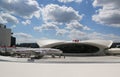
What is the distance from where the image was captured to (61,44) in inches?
2958

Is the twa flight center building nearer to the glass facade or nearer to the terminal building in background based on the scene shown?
the glass facade

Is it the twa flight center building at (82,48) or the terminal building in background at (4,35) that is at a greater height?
the terminal building in background at (4,35)

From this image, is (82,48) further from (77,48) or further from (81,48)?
(77,48)

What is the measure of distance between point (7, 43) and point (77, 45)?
32283 mm

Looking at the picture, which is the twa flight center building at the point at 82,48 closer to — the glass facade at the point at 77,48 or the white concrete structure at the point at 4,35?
the glass facade at the point at 77,48

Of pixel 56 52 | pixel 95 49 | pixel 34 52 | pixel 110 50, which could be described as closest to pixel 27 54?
pixel 34 52

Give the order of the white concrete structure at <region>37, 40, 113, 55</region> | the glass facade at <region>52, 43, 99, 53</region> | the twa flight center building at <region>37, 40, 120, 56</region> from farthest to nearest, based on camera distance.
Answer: the glass facade at <region>52, 43, 99, 53</region>, the white concrete structure at <region>37, 40, 113, 55</region>, the twa flight center building at <region>37, 40, 120, 56</region>

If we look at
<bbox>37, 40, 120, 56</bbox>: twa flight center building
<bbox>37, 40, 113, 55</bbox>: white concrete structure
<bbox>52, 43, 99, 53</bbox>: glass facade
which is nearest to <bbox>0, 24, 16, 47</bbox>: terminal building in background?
<bbox>37, 40, 120, 56</bbox>: twa flight center building

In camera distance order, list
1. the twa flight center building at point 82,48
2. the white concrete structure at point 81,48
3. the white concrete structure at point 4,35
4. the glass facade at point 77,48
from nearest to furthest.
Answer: the twa flight center building at point 82,48 → the white concrete structure at point 81,48 → the glass facade at point 77,48 → the white concrete structure at point 4,35

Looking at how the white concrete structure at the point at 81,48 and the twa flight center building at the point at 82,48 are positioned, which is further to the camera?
the white concrete structure at the point at 81,48

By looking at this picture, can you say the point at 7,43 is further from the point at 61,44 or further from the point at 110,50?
the point at 110,50

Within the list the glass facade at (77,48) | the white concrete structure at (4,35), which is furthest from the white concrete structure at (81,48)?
the white concrete structure at (4,35)

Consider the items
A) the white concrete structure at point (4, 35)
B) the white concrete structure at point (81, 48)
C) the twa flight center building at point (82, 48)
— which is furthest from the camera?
the white concrete structure at point (4, 35)

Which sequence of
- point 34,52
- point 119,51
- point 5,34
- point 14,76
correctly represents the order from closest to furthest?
point 14,76 → point 34,52 → point 119,51 → point 5,34
